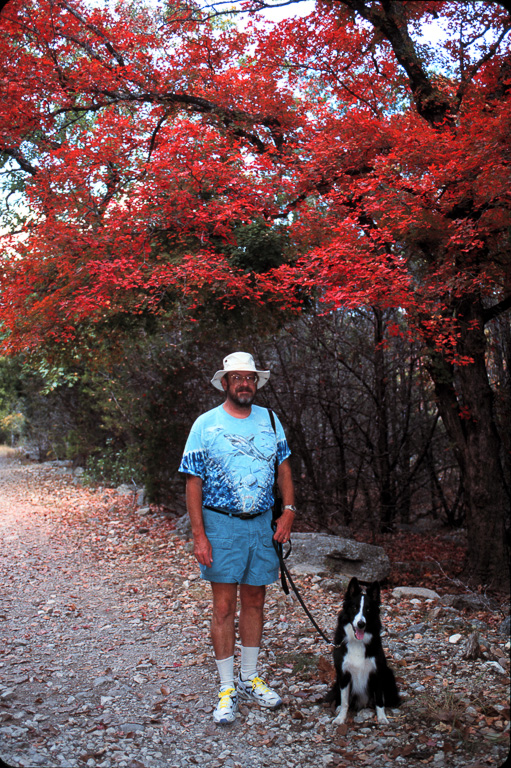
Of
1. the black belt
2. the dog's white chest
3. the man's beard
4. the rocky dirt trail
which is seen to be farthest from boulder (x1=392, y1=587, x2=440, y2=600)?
the man's beard

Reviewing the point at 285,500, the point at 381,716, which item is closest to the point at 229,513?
the point at 285,500

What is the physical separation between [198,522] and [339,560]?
136 inches

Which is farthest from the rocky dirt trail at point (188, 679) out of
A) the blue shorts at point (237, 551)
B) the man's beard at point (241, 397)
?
the man's beard at point (241, 397)

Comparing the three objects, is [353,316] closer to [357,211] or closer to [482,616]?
[357,211]

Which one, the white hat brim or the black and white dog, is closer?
the black and white dog

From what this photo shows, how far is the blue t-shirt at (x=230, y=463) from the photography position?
3236mm

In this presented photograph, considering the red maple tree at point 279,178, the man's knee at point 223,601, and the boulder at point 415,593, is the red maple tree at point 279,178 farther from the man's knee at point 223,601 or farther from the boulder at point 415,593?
the man's knee at point 223,601

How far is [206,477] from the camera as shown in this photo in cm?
327

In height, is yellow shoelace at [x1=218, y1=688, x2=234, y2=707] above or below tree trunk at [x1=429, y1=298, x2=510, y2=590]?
below

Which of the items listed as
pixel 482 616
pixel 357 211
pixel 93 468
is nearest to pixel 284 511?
pixel 482 616

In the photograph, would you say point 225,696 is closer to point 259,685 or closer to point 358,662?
point 259,685

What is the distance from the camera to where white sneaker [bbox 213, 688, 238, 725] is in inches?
126

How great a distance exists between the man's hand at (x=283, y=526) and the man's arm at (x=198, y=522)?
40 centimetres

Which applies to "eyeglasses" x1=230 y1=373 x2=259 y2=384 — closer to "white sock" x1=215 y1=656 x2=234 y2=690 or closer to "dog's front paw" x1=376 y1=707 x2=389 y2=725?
"white sock" x1=215 y1=656 x2=234 y2=690
